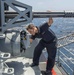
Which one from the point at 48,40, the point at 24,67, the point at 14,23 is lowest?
the point at 24,67

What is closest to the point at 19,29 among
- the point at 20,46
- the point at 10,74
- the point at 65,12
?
the point at 20,46

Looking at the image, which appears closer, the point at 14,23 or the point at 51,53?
the point at 14,23

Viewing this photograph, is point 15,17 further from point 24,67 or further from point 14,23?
point 24,67

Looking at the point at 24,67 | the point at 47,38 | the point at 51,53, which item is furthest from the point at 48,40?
the point at 24,67

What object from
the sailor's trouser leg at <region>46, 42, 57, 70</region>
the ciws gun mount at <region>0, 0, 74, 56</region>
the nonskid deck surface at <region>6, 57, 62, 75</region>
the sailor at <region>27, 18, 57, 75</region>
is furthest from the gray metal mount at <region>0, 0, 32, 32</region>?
the nonskid deck surface at <region>6, 57, 62, 75</region>

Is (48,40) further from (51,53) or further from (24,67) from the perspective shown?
(24,67)

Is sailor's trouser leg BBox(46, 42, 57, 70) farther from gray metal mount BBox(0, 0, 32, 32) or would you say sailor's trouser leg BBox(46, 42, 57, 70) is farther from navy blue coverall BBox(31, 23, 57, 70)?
gray metal mount BBox(0, 0, 32, 32)

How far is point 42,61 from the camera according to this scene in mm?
7109

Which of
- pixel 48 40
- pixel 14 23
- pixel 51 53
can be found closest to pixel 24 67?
pixel 51 53

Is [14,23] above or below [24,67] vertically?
above

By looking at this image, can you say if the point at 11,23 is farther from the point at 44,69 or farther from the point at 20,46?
the point at 44,69

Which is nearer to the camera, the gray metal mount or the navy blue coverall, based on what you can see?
the gray metal mount

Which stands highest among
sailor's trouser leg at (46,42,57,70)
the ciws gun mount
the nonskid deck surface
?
the ciws gun mount

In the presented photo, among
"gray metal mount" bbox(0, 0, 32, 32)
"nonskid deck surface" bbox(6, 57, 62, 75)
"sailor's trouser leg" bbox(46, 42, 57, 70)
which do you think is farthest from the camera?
"sailor's trouser leg" bbox(46, 42, 57, 70)
